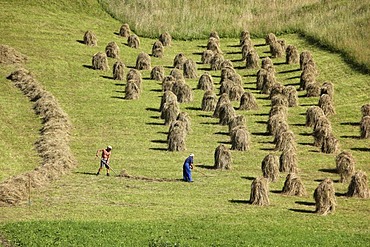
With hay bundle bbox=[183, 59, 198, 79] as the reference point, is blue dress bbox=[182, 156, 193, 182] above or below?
below

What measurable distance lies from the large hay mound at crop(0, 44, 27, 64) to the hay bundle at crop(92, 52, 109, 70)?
20.4 ft

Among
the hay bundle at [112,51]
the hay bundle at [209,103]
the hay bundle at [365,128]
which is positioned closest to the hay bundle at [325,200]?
the hay bundle at [365,128]

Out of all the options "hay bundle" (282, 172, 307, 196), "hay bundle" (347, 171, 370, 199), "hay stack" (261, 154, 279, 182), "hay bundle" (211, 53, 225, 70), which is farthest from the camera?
"hay bundle" (211, 53, 225, 70)

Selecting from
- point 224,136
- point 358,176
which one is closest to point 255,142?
point 224,136

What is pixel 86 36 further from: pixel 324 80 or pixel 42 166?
pixel 42 166

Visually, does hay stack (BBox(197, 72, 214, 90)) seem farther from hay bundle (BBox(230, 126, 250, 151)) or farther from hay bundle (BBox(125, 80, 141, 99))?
hay bundle (BBox(230, 126, 250, 151))

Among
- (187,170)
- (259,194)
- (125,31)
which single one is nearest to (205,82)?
(125,31)

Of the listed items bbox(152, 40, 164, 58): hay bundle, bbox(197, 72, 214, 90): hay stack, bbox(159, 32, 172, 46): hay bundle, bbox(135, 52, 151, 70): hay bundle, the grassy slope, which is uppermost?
bbox(159, 32, 172, 46): hay bundle

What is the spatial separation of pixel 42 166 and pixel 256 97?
2907 centimetres

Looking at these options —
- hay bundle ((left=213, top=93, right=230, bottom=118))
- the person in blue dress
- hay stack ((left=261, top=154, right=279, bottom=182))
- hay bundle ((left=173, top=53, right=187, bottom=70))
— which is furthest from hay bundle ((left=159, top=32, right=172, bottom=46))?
the person in blue dress

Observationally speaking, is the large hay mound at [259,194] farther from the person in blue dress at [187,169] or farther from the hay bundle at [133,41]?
the hay bundle at [133,41]

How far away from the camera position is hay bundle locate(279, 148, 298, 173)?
205ft

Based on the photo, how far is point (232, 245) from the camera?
44.8 meters

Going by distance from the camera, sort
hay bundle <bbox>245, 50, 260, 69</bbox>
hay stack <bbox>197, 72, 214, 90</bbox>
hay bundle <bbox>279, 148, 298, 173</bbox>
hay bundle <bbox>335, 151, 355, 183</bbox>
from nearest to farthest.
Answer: hay bundle <bbox>335, 151, 355, 183</bbox>, hay bundle <bbox>279, 148, 298, 173</bbox>, hay stack <bbox>197, 72, 214, 90</bbox>, hay bundle <bbox>245, 50, 260, 69</bbox>
